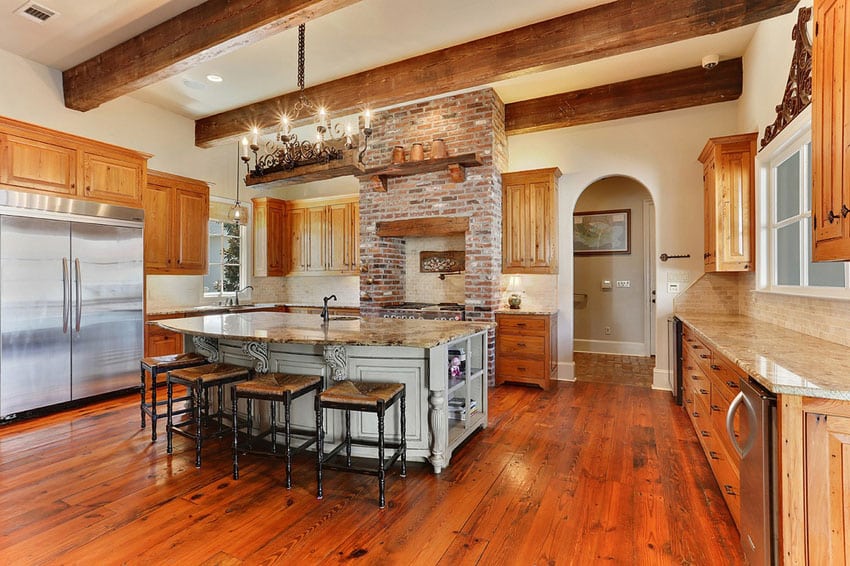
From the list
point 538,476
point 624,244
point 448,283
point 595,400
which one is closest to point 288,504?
point 538,476

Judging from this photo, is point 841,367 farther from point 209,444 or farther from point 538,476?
point 209,444

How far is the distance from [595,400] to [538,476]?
193 centimetres

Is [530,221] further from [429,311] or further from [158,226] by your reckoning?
[158,226]

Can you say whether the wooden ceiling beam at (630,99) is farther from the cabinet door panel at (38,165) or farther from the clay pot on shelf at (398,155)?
the cabinet door panel at (38,165)

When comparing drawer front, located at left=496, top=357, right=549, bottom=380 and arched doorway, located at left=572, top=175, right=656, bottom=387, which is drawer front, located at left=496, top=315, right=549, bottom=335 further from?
arched doorway, located at left=572, top=175, right=656, bottom=387

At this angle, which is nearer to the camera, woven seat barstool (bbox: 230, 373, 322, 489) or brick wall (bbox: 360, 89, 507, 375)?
woven seat barstool (bbox: 230, 373, 322, 489)

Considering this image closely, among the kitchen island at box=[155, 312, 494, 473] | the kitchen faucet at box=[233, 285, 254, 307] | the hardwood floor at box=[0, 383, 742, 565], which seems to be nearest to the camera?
the hardwood floor at box=[0, 383, 742, 565]

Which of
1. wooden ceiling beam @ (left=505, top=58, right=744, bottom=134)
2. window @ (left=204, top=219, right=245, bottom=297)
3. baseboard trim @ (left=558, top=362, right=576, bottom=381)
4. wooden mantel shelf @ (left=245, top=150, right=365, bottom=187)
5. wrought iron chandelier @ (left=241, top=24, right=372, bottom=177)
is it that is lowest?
baseboard trim @ (left=558, top=362, right=576, bottom=381)

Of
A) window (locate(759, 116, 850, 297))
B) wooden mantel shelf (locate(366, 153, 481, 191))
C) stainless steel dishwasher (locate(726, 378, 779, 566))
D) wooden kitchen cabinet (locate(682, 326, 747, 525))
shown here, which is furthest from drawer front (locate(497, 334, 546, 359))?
stainless steel dishwasher (locate(726, 378, 779, 566))

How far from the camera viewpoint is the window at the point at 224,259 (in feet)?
20.5

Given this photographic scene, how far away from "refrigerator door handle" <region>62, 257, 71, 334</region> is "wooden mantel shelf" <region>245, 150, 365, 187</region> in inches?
79.7

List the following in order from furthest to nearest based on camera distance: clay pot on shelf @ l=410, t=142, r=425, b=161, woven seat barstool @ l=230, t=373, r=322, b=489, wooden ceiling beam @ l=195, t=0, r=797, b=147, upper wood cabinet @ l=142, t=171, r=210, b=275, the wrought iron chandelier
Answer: upper wood cabinet @ l=142, t=171, r=210, b=275 < clay pot on shelf @ l=410, t=142, r=425, b=161 < the wrought iron chandelier < wooden ceiling beam @ l=195, t=0, r=797, b=147 < woven seat barstool @ l=230, t=373, r=322, b=489

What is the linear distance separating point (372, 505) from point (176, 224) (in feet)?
15.0

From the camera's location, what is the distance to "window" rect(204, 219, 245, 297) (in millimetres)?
6234
